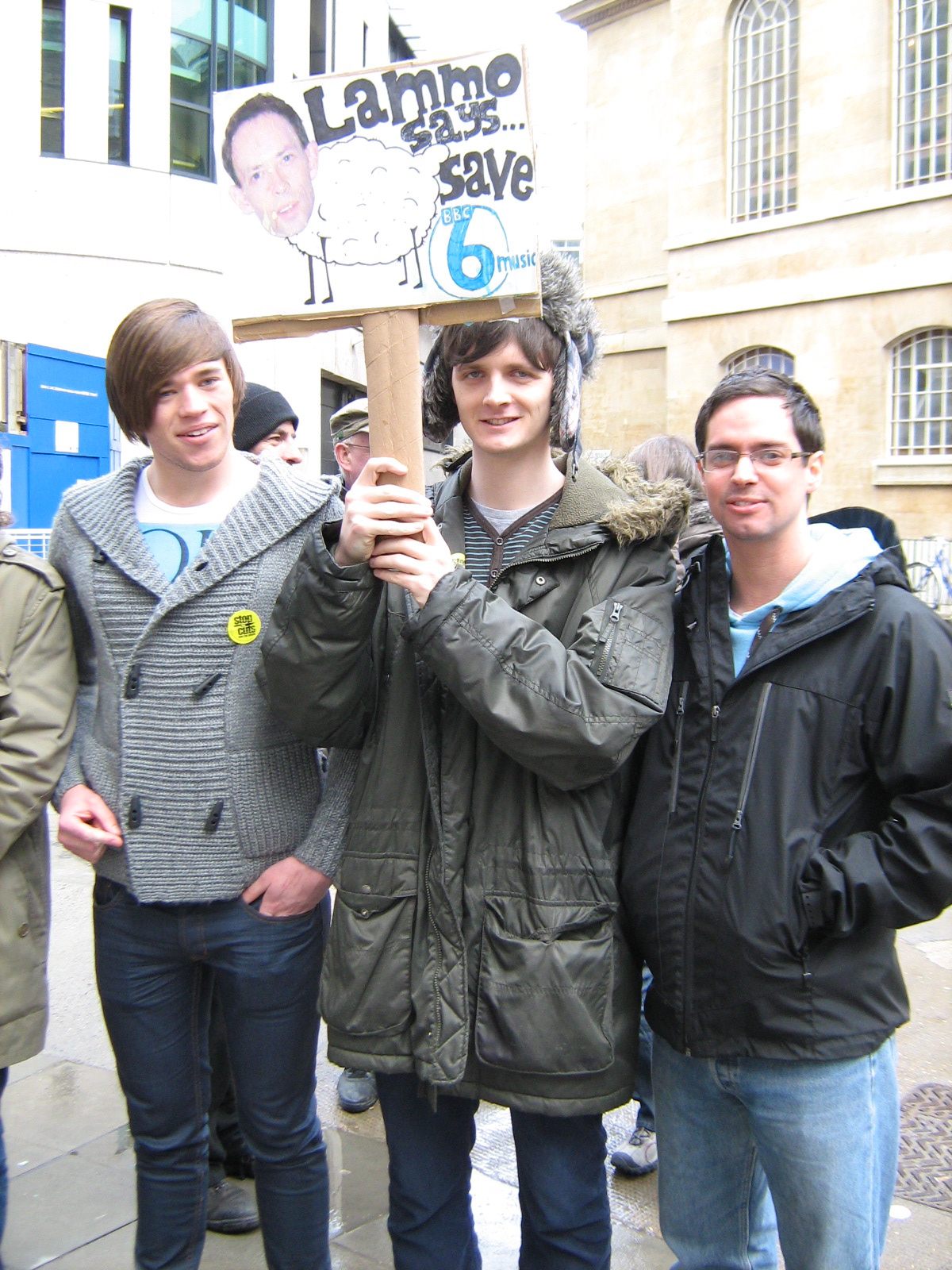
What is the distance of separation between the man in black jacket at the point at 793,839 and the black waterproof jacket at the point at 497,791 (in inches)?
4.7

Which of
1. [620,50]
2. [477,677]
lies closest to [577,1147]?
[477,677]

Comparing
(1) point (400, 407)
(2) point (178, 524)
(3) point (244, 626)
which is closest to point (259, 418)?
(2) point (178, 524)

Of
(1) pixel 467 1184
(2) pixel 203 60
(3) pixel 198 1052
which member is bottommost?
(1) pixel 467 1184

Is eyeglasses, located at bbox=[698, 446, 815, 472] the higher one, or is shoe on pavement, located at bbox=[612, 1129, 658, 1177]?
eyeglasses, located at bbox=[698, 446, 815, 472]

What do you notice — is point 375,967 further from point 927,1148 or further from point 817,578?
point 927,1148

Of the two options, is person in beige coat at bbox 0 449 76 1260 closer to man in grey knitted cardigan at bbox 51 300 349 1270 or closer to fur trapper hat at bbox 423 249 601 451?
man in grey knitted cardigan at bbox 51 300 349 1270

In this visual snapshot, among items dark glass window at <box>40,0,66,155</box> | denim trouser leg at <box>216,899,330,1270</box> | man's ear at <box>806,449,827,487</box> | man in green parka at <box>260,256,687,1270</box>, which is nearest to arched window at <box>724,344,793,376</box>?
dark glass window at <box>40,0,66,155</box>

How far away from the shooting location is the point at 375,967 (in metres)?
1.99

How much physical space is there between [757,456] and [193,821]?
1.33m

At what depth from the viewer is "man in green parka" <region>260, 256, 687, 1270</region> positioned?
1.88 meters

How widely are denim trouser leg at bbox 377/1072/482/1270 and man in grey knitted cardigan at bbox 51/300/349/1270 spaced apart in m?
0.31

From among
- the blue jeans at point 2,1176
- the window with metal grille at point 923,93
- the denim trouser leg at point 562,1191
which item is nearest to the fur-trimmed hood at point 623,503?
the denim trouser leg at point 562,1191

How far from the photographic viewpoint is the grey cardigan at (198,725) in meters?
2.26

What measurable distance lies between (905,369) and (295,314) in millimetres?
18012
